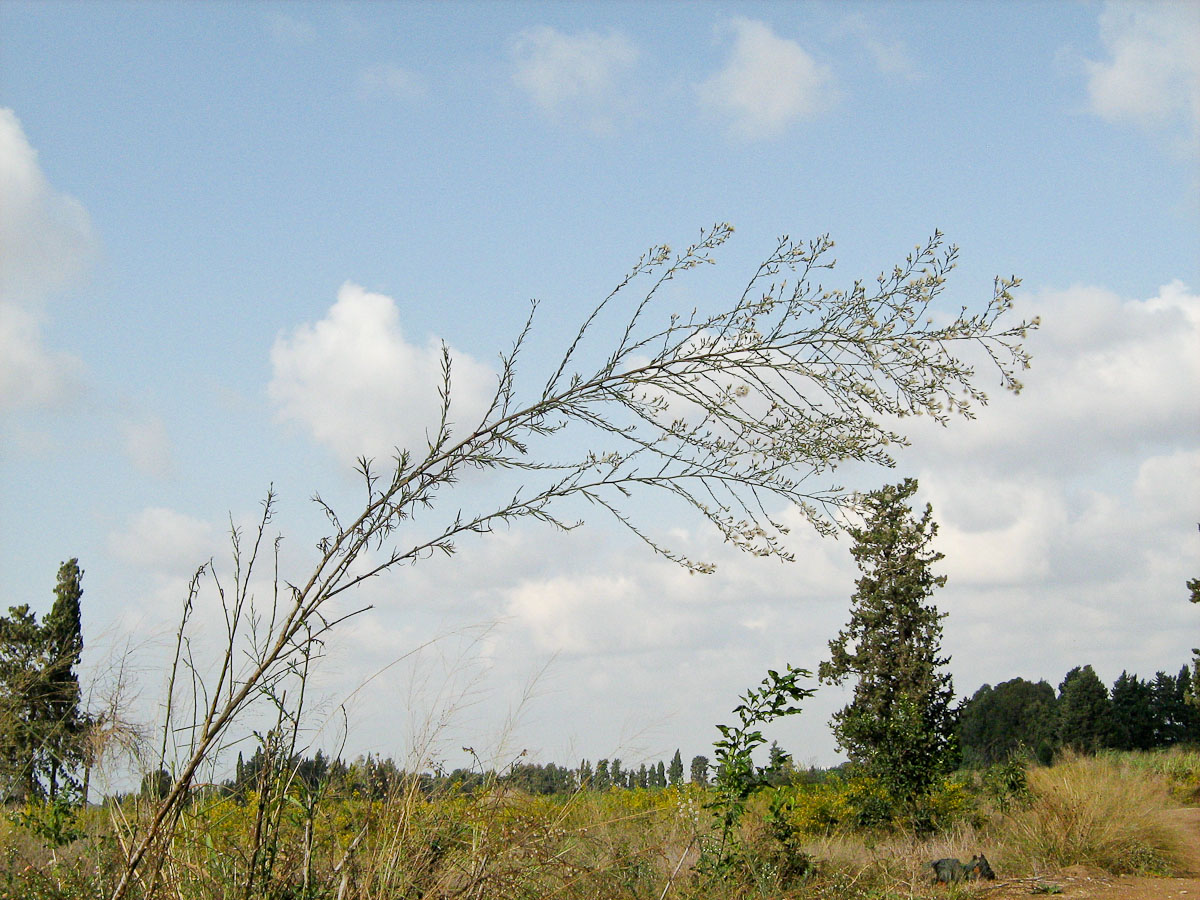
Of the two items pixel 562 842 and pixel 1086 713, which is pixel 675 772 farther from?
pixel 1086 713

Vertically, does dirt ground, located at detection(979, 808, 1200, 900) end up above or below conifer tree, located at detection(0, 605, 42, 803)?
below

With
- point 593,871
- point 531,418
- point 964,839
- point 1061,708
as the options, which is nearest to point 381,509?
point 531,418

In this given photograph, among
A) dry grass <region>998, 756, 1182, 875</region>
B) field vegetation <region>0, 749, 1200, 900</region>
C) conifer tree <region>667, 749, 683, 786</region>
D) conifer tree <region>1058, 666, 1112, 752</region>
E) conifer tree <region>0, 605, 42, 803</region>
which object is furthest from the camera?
conifer tree <region>1058, 666, 1112, 752</region>

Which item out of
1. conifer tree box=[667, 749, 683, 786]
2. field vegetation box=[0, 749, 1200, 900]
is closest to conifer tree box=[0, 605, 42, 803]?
field vegetation box=[0, 749, 1200, 900]

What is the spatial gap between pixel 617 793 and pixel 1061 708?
119 ft

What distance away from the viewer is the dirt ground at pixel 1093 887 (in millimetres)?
7395

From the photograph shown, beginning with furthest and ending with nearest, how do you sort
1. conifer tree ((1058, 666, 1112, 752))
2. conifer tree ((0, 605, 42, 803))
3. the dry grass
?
conifer tree ((1058, 666, 1112, 752))
the dry grass
conifer tree ((0, 605, 42, 803))

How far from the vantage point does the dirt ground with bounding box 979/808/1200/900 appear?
24.3 ft

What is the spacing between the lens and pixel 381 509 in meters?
3.02

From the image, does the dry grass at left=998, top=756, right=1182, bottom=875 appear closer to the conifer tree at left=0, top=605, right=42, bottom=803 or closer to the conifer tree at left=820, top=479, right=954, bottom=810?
the conifer tree at left=820, top=479, right=954, bottom=810

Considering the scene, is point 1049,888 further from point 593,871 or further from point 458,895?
point 458,895

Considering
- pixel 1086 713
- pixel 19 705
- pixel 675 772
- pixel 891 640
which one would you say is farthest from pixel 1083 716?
pixel 19 705

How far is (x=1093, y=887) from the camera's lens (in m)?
7.92

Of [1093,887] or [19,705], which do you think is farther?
[19,705]
